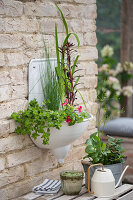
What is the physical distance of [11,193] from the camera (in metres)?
2.43

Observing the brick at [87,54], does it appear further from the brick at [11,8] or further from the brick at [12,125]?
the brick at [12,125]

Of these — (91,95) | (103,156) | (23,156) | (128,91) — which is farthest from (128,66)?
(23,156)

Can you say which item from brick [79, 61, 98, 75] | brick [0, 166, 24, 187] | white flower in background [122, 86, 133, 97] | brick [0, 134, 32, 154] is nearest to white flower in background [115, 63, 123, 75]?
white flower in background [122, 86, 133, 97]

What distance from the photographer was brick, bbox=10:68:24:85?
241cm

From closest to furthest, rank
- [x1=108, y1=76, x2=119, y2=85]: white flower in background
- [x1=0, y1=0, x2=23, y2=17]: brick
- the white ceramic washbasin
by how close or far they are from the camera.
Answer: [x1=0, y1=0, x2=23, y2=17]: brick < the white ceramic washbasin < [x1=108, y1=76, x2=119, y2=85]: white flower in background

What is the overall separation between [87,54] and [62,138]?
2.65 ft

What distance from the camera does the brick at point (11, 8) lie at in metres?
2.34

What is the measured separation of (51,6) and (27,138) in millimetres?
938

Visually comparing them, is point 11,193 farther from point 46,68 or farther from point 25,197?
point 46,68

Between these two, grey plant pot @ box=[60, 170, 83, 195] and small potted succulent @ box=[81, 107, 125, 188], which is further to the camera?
small potted succulent @ box=[81, 107, 125, 188]

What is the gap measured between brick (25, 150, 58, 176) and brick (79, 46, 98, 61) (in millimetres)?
783

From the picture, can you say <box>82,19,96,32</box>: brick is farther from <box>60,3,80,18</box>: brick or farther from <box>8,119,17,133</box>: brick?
<box>8,119,17,133</box>: brick

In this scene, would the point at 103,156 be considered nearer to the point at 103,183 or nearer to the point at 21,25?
the point at 103,183

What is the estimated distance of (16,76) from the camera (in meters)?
2.43
